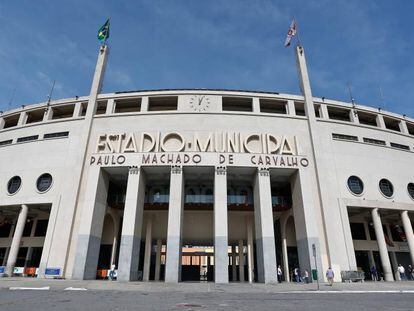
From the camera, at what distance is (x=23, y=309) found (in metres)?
9.64

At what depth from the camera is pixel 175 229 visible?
29516mm

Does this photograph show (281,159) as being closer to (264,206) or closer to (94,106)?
(264,206)

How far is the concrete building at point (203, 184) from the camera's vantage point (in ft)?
98.1

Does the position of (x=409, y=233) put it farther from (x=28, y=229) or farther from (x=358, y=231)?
(x=28, y=229)

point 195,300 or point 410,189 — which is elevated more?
point 410,189

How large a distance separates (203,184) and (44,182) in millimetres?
19273

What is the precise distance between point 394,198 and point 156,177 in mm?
29055

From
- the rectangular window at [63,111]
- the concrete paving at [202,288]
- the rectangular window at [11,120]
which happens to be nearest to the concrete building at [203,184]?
the rectangular window at [63,111]

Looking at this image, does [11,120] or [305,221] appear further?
[11,120]

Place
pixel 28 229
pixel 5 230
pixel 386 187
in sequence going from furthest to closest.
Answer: pixel 5 230, pixel 28 229, pixel 386 187

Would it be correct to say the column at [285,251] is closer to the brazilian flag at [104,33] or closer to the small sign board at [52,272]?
the small sign board at [52,272]

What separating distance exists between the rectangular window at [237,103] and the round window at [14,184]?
27.8 meters

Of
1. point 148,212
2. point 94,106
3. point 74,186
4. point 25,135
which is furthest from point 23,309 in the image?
point 25,135

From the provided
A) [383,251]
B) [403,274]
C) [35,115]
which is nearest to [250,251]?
[383,251]
